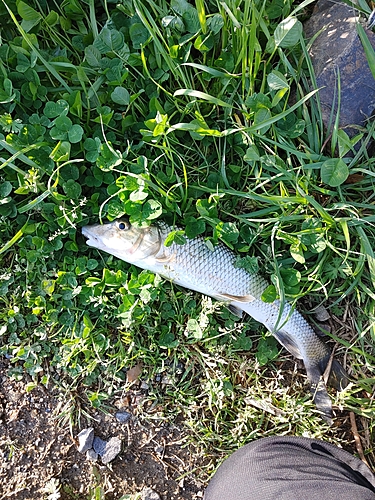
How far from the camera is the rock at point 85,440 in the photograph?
105 inches

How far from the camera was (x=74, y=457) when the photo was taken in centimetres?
267

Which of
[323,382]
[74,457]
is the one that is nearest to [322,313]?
[323,382]

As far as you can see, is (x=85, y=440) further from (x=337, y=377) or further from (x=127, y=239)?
(x=337, y=377)


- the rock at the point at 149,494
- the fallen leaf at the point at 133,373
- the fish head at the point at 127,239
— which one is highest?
the fish head at the point at 127,239

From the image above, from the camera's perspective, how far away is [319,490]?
231 centimetres

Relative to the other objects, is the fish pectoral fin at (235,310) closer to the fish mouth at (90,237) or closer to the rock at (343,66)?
the fish mouth at (90,237)

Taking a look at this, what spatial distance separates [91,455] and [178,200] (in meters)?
1.55

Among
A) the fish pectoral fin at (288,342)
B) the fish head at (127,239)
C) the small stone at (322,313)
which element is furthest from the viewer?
the small stone at (322,313)

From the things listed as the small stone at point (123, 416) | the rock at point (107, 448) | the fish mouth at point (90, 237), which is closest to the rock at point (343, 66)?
the fish mouth at point (90, 237)

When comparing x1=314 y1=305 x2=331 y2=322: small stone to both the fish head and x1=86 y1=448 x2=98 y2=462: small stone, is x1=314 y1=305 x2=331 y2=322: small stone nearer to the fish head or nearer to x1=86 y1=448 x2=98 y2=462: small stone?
the fish head

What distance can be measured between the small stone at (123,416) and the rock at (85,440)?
17 centimetres

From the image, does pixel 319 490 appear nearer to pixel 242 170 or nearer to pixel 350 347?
pixel 350 347

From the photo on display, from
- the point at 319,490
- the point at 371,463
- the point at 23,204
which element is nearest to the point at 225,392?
the point at 319,490

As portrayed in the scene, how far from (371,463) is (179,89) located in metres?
2.43
